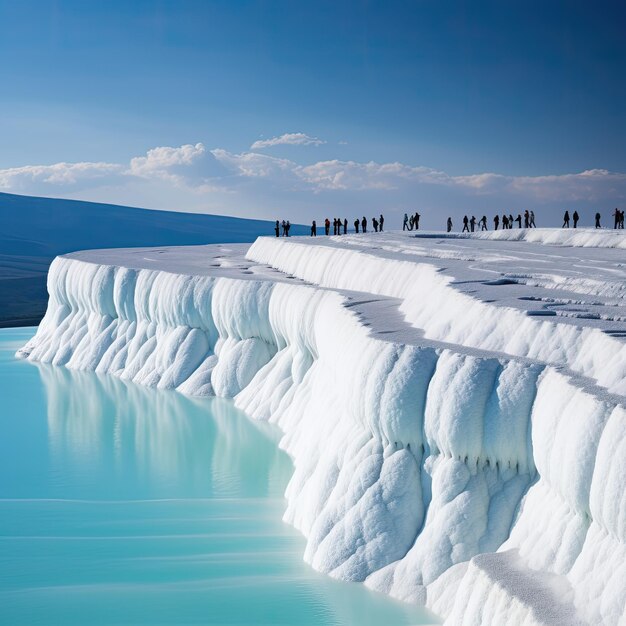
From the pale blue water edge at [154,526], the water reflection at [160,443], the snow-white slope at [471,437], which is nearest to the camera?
the snow-white slope at [471,437]

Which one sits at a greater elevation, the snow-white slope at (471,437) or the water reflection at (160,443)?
the snow-white slope at (471,437)

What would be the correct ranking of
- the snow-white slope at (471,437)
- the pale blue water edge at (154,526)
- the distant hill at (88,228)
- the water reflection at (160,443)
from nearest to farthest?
1. the snow-white slope at (471,437)
2. the pale blue water edge at (154,526)
3. the water reflection at (160,443)
4. the distant hill at (88,228)

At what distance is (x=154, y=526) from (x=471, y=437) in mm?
5664

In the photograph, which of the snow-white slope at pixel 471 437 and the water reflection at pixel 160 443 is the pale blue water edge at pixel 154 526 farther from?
the snow-white slope at pixel 471 437

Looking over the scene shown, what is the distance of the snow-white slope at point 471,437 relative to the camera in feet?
28.3

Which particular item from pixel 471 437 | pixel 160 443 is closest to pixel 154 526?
pixel 471 437

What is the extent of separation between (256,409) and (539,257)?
22.9 feet

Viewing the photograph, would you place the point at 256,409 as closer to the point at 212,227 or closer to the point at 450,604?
the point at 450,604

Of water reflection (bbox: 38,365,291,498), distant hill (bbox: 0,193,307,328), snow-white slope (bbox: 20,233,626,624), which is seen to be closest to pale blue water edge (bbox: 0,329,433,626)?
water reflection (bbox: 38,365,291,498)

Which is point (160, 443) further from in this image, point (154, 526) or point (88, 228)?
point (88, 228)

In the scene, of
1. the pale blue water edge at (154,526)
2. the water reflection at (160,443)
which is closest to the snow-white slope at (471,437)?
the pale blue water edge at (154,526)

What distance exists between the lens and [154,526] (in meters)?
14.6

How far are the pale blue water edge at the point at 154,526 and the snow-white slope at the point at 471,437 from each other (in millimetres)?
639

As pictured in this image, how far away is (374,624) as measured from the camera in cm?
1032
